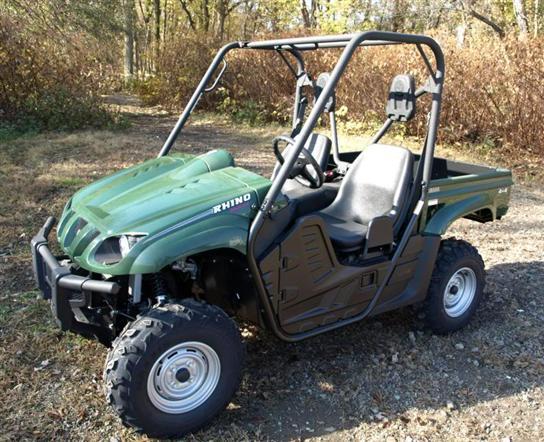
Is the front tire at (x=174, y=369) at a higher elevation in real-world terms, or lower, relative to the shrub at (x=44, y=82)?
lower

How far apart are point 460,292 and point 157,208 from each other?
86.9 inches

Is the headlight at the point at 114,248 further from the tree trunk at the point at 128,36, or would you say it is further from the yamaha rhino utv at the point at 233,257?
the tree trunk at the point at 128,36

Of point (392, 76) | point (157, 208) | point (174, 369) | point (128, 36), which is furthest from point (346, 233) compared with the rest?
point (128, 36)

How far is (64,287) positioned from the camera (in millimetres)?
2451

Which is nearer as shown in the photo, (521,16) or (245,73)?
(521,16)

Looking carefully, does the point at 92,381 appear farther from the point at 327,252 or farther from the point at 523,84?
the point at 523,84

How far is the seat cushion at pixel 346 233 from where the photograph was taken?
308cm

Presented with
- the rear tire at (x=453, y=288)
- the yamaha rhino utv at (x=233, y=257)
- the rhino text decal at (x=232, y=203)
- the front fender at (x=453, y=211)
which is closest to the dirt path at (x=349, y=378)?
the rear tire at (x=453, y=288)

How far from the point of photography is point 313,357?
3309 millimetres

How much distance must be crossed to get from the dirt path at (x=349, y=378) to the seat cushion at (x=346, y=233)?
28.6 inches

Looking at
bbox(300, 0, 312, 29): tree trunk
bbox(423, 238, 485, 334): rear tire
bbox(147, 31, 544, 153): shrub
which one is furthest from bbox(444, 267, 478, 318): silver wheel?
bbox(300, 0, 312, 29): tree trunk

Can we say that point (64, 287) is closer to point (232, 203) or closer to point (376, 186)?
point (232, 203)

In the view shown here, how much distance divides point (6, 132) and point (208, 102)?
5486mm

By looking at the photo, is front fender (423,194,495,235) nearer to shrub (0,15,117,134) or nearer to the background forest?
the background forest
